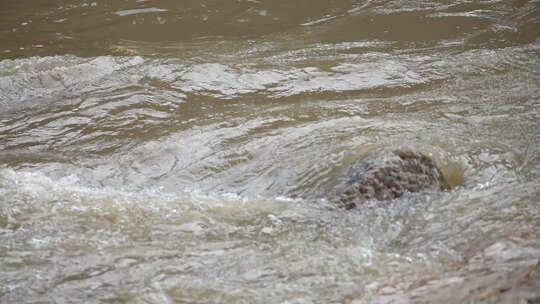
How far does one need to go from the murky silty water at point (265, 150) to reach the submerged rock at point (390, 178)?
8cm

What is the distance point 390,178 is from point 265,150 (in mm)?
1043

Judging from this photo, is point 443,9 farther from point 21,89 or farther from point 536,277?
point 536,277

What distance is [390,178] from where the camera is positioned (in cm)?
351

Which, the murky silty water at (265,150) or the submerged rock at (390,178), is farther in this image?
the submerged rock at (390,178)

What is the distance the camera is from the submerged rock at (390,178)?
3451 mm

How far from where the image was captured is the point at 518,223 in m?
2.88

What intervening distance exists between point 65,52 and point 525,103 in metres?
4.63

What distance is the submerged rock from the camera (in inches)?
136

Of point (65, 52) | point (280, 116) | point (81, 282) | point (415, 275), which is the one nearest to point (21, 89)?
point (65, 52)

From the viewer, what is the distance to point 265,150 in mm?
4215

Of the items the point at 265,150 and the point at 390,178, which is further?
the point at 265,150

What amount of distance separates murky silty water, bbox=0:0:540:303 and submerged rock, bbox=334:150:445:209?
8 centimetres

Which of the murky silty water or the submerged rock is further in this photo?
the submerged rock

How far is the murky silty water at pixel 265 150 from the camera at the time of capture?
272 centimetres
